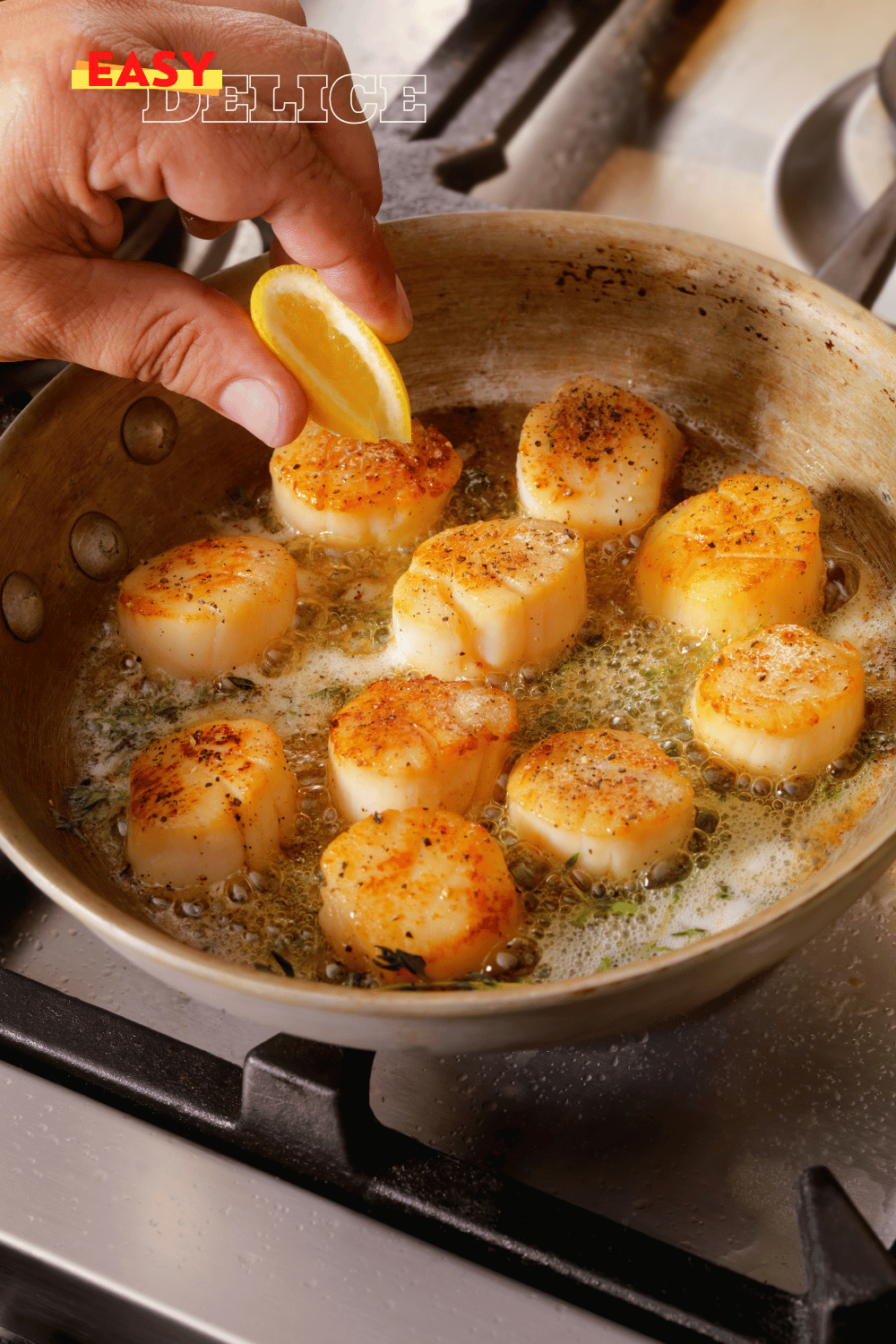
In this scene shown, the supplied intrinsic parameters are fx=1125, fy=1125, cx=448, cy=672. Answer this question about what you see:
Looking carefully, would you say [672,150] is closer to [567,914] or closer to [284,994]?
[567,914]

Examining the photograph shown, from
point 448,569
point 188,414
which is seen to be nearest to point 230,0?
point 188,414

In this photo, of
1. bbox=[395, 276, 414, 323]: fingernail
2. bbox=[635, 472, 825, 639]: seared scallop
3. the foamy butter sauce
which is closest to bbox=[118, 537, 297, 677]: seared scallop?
the foamy butter sauce

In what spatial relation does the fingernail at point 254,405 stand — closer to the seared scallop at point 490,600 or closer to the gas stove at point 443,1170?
the seared scallop at point 490,600

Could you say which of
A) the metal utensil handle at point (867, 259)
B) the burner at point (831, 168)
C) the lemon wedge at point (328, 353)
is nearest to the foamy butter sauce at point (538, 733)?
the lemon wedge at point (328, 353)

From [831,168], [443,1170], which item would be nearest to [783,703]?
[443,1170]

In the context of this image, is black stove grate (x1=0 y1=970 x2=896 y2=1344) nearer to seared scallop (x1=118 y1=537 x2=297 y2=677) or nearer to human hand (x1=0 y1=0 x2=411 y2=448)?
seared scallop (x1=118 y1=537 x2=297 y2=677)
